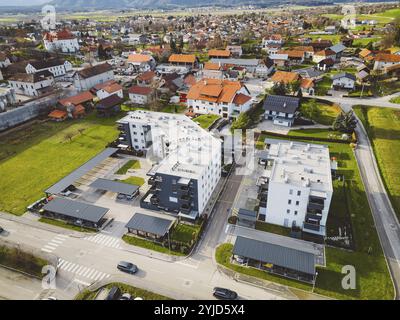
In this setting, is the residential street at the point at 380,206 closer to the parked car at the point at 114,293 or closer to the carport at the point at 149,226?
the carport at the point at 149,226

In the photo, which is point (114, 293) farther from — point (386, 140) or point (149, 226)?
point (386, 140)

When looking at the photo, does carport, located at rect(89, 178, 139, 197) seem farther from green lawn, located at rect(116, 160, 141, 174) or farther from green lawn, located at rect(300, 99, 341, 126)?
green lawn, located at rect(300, 99, 341, 126)

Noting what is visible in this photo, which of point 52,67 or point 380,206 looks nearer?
point 380,206

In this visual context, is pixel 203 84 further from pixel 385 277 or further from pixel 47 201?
pixel 385 277

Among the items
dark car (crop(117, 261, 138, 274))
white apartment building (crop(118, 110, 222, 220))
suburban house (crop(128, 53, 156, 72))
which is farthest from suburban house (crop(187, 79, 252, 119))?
dark car (crop(117, 261, 138, 274))

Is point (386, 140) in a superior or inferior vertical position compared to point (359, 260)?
superior

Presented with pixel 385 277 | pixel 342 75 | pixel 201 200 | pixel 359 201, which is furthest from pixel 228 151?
pixel 342 75

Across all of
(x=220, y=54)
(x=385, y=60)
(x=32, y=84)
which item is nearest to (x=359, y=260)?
(x=385, y=60)

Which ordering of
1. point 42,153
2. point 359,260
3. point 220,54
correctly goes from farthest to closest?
point 220,54
point 42,153
point 359,260
